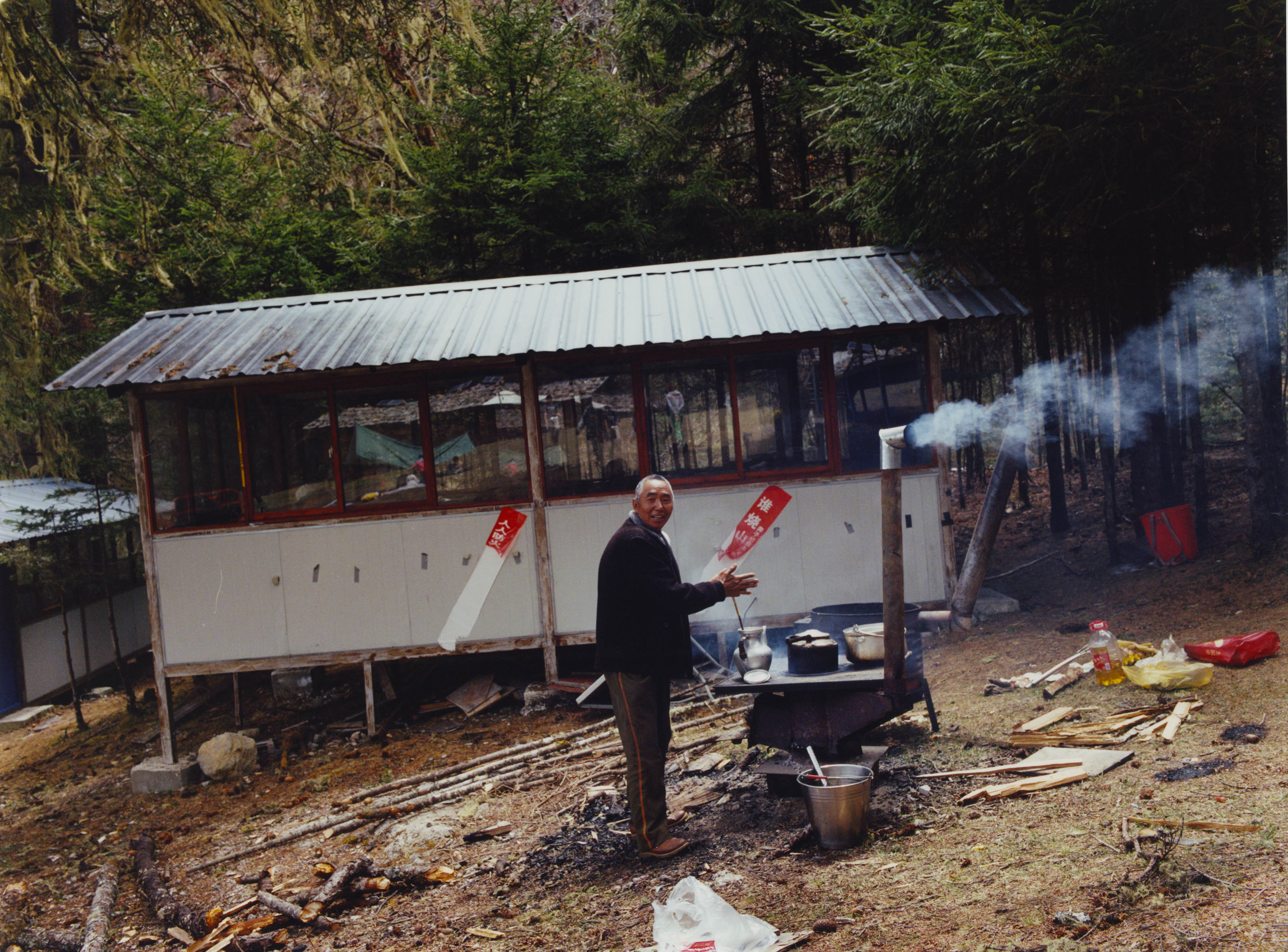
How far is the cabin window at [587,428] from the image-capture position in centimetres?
888

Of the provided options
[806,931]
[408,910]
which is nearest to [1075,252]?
[806,931]

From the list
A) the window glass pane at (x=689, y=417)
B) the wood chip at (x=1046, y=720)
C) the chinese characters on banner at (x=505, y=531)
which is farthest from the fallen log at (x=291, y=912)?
the window glass pane at (x=689, y=417)

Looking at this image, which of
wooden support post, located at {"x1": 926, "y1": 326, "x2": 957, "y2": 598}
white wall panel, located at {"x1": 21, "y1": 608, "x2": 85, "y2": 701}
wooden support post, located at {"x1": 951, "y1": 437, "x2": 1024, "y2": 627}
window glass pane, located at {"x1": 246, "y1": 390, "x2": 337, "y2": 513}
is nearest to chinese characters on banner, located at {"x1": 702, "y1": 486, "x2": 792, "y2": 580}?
wooden support post, located at {"x1": 926, "y1": 326, "x2": 957, "y2": 598}

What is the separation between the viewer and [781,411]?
28.8ft

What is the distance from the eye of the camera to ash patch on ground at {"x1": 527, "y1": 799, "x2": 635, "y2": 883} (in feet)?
17.3

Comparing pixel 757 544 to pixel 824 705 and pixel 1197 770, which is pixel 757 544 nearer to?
pixel 824 705

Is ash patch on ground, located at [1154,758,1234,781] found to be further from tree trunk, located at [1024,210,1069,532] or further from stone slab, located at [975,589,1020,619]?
tree trunk, located at [1024,210,1069,532]

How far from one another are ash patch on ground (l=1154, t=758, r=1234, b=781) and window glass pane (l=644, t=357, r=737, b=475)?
16.0 ft

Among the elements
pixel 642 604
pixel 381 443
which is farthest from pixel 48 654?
pixel 642 604

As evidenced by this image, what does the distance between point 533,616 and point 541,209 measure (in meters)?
7.59

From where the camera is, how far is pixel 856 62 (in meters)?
13.2

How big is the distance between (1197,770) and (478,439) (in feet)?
22.2

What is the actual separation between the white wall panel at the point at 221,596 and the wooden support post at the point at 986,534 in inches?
288

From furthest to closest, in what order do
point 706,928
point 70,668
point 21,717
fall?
1. point 21,717
2. point 70,668
3. point 706,928
